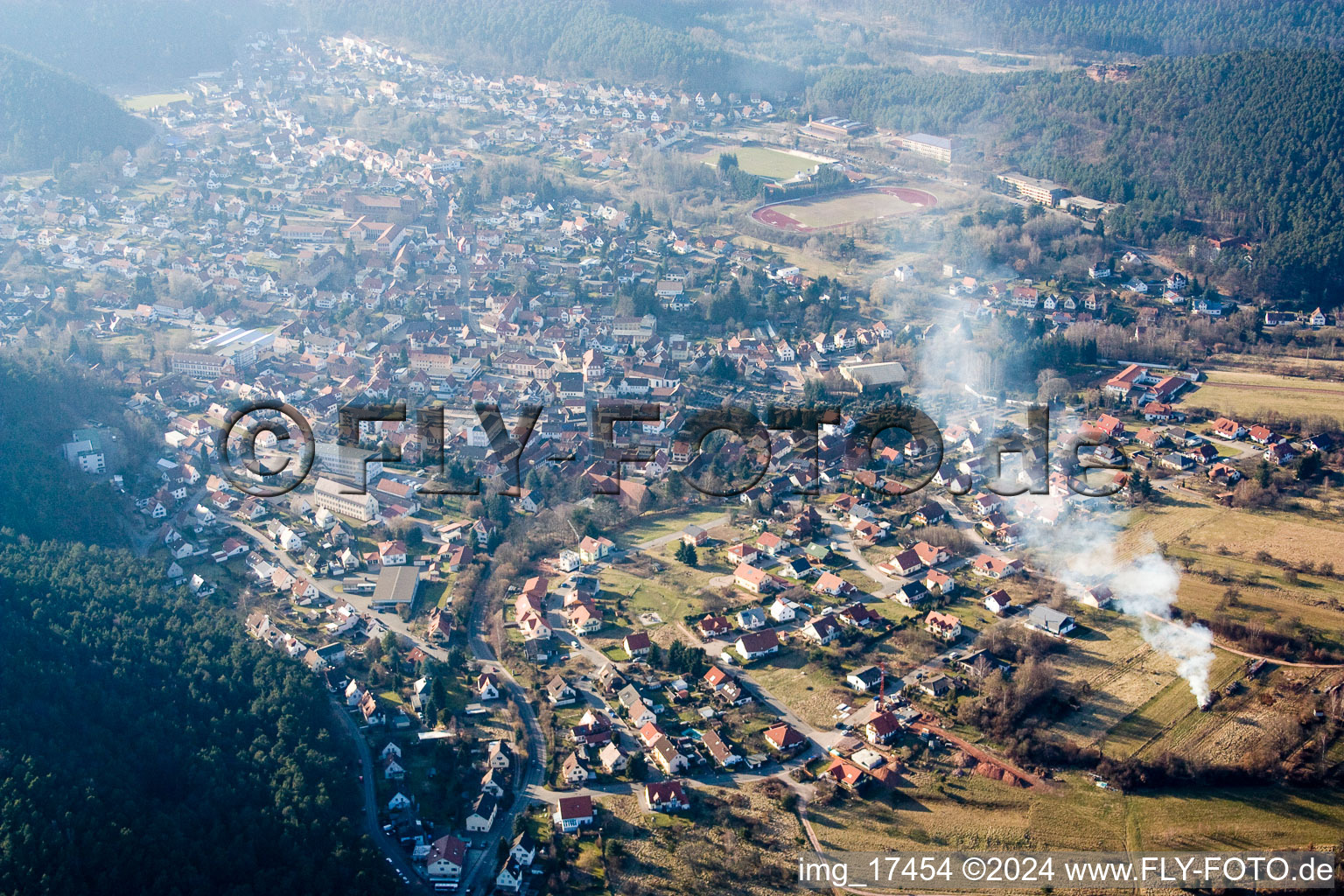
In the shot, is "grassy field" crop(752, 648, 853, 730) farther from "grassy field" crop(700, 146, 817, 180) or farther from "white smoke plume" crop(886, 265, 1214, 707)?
"grassy field" crop(700, 146, 817, 180)

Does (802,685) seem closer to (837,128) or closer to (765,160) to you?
(765,160)

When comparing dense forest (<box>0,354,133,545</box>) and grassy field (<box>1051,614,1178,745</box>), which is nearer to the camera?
grassy field (<box>1051,614,1178,745</box>)

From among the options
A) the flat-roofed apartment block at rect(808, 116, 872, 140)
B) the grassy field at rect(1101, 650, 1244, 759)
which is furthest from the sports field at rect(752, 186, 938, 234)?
the grassy field at rect(1101, 650, 1244, 759)

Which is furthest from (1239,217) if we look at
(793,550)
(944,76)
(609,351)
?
(793,550)

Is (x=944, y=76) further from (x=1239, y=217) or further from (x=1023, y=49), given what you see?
(x=1239, y=217)

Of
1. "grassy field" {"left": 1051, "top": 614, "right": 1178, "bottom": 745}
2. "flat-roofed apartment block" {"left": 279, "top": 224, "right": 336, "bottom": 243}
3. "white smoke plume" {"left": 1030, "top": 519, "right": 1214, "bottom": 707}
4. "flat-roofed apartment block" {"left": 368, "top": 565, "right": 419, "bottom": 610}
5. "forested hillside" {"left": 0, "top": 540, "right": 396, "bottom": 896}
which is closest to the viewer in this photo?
"forested hillside" {"left": 0, "top": 540, "right": 396, "bottom": 896}

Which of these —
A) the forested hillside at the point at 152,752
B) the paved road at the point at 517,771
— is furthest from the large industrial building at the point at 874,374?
the forested hillside at the point at 152,752

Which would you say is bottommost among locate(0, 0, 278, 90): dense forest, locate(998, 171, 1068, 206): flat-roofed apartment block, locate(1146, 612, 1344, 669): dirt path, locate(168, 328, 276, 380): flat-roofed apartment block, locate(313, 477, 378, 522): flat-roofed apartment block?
locate(1146, 612, 1344, 669): dirt path
